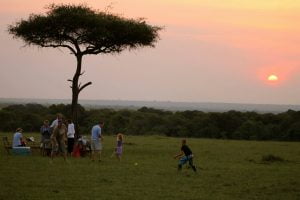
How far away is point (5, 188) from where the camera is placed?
55.8 feet

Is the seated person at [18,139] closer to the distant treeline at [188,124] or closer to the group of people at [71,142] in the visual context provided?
the group of people at [71,142]

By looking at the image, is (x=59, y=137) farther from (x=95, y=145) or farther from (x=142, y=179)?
(x=142, y=179)

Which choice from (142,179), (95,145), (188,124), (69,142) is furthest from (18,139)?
(188,124)

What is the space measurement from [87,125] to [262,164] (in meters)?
44.8

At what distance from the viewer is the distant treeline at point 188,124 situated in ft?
217

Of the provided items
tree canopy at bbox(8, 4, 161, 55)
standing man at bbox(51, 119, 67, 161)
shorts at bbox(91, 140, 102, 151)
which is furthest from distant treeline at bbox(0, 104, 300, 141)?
standing man at bbox(51, 119, 67, 161)

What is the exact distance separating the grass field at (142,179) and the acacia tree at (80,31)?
346 inches

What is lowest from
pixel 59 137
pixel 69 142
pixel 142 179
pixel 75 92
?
pixel 142 179

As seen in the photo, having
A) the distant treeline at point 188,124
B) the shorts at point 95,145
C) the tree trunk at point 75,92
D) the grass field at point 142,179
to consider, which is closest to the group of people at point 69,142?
the shorts at point 95,145

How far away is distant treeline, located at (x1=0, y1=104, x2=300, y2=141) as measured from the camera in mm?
66000

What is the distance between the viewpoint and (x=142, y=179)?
20531 mm

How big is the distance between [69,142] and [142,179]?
1018 cm

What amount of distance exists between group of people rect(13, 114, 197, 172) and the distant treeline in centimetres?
3266

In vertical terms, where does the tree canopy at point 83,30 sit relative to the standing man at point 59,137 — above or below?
above
